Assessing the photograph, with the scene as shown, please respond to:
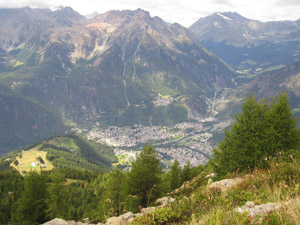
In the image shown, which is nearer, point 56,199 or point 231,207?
point 231,207

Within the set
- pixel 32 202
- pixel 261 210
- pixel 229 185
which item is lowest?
pixel 32 202

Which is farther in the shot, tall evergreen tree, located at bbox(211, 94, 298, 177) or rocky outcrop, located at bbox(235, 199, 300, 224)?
tall evergreen tree, located at bbox(211, 94, 298, 177)

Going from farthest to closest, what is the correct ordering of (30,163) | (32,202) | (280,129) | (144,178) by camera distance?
(30,163)
(32,202)
(144,178)
(280,129)

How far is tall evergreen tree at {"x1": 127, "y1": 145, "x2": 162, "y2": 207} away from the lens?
3008 cm

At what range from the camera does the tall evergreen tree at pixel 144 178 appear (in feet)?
98.7

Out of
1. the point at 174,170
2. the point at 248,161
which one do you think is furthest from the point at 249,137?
the point at 174,170

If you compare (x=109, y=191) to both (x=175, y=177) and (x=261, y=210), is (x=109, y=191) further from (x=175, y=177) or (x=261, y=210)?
(x=261, y=210)

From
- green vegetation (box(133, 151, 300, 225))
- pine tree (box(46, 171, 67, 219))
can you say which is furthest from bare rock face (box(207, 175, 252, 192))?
pine tree (box(46, 171, 67, 219))

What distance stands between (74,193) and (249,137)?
85503mm

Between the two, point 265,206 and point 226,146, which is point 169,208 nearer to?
point 265,206

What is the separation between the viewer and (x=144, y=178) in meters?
30.4

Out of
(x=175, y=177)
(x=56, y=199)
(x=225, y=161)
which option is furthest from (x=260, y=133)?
(x=175, y=177)

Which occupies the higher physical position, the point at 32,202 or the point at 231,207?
the point at 231,207

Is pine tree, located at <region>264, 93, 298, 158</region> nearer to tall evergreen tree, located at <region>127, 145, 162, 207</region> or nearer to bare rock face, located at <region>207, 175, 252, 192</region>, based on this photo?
bare rock face, located at <region>207, 175, 252, 192</region>
